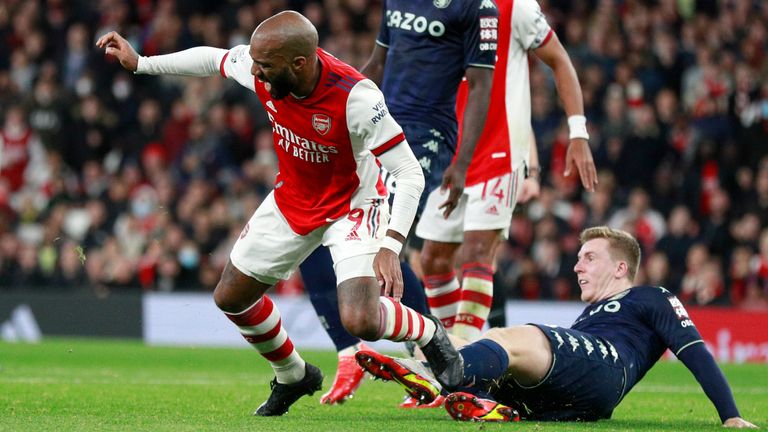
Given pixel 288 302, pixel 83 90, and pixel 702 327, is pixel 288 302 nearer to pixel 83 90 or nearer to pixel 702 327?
pixel 702 327

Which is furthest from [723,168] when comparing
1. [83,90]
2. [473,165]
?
[83,90]

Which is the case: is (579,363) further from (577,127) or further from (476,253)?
(577,127)

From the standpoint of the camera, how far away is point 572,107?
7.50 m

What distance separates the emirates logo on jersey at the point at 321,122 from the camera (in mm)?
5793

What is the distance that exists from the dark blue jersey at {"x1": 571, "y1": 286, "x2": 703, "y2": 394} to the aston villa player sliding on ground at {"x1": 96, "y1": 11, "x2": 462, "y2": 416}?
0.89 metres

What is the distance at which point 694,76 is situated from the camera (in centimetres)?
1566

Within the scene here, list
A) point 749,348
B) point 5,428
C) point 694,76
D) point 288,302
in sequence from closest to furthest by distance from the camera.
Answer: point 5,428 → point 749,348 → point 288,302 → point 694,76

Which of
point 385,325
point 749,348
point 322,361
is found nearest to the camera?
point 385,325

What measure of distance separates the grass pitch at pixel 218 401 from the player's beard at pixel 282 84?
4.90 ft

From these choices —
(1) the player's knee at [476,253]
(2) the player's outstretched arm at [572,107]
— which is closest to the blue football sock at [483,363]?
(2) the player's outstretched arm at [572,107]

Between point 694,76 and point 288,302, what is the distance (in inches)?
227

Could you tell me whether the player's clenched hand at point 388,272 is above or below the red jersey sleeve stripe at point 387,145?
below

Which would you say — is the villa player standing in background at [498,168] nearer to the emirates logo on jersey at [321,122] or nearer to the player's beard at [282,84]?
the emirates logo on jersey at [321,122]

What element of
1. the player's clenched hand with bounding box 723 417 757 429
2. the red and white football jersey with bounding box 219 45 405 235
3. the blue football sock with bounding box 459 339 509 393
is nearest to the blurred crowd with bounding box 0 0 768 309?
the red and white football jersey with bounding box 219 45 405 235
